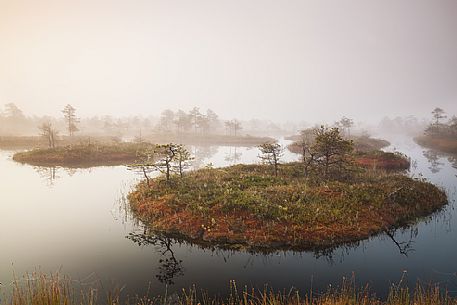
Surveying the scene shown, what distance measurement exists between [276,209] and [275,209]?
9 cm

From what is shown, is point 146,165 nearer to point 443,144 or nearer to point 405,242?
point 405,242

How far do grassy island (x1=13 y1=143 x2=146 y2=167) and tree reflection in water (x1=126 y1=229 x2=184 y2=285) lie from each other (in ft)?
100

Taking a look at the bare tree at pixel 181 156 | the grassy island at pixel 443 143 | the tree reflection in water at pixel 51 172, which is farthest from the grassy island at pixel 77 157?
the grassy island at pixel 443 143

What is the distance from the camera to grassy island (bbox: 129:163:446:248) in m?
16.4

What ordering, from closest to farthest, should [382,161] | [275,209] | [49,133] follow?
[275,209], [382,161], [49,133]

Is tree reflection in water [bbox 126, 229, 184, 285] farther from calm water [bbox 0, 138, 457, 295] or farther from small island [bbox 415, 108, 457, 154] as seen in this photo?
small island [bbox 415, 108, 457, 154]

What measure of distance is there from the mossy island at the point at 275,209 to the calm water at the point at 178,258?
1.02 m

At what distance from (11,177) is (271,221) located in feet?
109

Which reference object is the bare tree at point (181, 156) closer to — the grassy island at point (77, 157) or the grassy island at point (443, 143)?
A: the grassy island at point (77, 157)

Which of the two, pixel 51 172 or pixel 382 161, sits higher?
pixel 382 161

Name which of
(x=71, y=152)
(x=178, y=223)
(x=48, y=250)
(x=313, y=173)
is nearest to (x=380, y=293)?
(x=178, y=223)

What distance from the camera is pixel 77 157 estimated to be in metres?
46.0

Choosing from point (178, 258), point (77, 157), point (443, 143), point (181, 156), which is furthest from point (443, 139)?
point (77, 157)

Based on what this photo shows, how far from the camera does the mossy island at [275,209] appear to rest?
53.7ft
